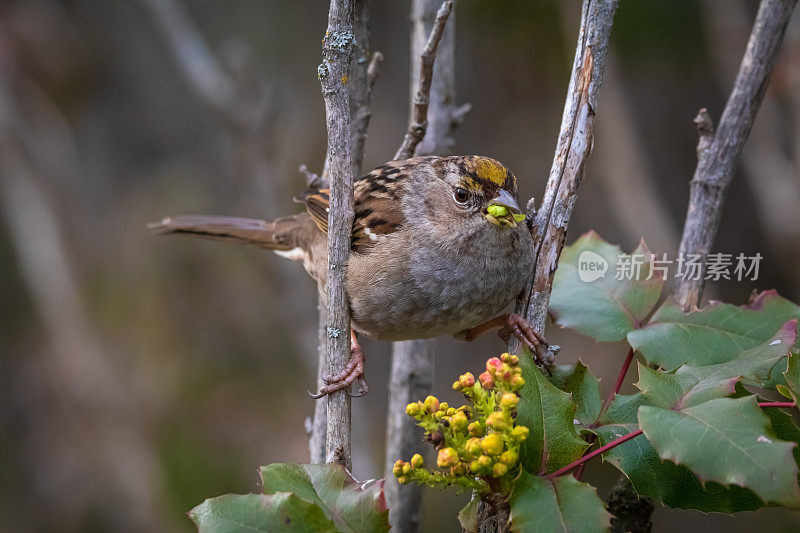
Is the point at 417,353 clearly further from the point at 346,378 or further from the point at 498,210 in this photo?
the point at 346,378

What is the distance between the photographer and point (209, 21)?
260 inches

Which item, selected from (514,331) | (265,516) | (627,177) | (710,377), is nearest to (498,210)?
(514,331)

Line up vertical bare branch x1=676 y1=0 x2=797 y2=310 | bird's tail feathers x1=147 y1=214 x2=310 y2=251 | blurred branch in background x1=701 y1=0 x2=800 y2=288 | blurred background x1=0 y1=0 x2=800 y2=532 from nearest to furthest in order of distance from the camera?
vertical bare branch x1=676 y1=0 x2=797 y2=310
bird's tail feathers x1=147 y1=214 x2=310 y2=251
blurred branch in background x1=701 y1=0 x2=800 y2=288
blurred background x1=0 y1=0 x2=800 y2=532

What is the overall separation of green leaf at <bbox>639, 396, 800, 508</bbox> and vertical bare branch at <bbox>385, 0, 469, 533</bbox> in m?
1.81

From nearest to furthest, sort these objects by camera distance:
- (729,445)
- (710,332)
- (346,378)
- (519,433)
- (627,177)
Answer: (729,445)
(519,433)
(710,332)
(346,378)
(627,177)

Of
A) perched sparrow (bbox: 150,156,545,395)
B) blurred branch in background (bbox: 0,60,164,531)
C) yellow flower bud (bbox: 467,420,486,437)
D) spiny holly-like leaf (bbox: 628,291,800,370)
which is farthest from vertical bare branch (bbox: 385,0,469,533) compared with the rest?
blurred branch in background (bbox: 0,60,164,531)

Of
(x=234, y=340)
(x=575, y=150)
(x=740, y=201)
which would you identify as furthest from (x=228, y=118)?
(x=740, y=201)

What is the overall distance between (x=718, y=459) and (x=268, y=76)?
18.2 ft

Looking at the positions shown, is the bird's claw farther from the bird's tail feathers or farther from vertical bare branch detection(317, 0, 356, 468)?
the bird's tail feathers

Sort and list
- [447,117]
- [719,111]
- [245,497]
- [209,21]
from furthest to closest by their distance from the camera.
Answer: [209,21] → [719,111] → [447,117] → [245,497]

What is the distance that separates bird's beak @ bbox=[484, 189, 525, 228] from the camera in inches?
99.8

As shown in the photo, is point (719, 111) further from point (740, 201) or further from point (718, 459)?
point (718, 459)

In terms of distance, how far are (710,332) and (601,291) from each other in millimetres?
332

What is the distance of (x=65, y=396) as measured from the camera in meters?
6.26
